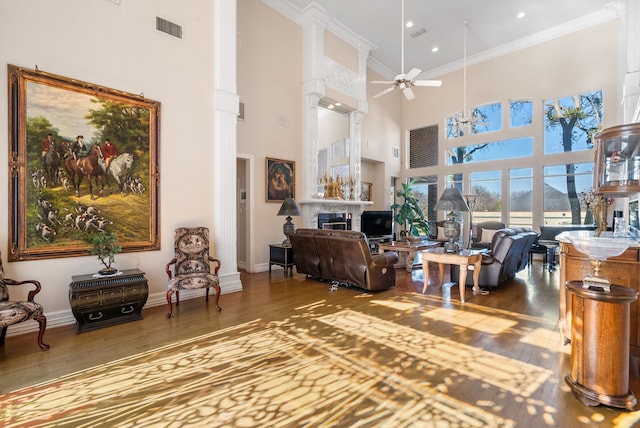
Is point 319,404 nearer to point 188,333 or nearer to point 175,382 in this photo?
point 175,382

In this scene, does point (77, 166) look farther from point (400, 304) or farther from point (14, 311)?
point (400, 304)

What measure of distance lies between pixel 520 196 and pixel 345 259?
Result: 671cm

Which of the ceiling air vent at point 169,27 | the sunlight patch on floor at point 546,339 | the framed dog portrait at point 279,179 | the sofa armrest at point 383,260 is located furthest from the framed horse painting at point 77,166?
the sunlight patch on floor at point 546,339

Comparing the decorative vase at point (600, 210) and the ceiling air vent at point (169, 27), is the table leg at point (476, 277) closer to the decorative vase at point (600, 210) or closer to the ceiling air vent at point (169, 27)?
the decorative vase at point (600, 210)

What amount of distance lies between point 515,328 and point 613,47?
8.20m

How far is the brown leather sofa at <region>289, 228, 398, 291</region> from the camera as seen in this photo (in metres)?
5.01

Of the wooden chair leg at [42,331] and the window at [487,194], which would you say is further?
the window at [487,194]

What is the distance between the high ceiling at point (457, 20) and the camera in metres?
7.36

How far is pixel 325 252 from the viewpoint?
5.55 meters

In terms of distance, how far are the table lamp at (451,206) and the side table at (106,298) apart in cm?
423

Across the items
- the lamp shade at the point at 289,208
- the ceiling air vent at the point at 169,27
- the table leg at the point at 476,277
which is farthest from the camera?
the lamp shade at the point at 289,208

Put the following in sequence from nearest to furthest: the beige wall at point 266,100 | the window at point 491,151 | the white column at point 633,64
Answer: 1. the white column at point 633,64
2. the beige wall at point 266,100
3. the window at point 491,151

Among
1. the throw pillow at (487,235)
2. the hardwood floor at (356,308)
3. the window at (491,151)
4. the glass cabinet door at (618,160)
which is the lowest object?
the hardwood floor at (356,308)

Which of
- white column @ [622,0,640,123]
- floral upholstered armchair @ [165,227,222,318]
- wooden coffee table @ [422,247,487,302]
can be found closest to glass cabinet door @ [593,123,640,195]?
wooden coffee table @ [422,247,487,302]
